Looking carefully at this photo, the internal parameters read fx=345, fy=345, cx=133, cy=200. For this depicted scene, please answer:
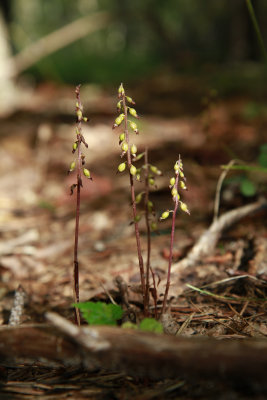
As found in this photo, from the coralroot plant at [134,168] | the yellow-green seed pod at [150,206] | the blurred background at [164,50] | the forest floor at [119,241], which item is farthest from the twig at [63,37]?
the yellow-green seed pod at [150,206]

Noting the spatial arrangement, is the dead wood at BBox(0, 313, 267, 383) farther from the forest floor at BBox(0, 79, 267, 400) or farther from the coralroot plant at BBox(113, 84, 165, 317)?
the coralroot plant at BBox(113, 84, 165, 317)

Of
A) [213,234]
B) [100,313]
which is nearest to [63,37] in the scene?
[213,234]

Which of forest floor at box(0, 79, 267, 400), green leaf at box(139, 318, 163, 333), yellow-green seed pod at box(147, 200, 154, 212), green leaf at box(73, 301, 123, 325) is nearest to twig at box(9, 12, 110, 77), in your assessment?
forest floor at box(0, 79, 267, 400)

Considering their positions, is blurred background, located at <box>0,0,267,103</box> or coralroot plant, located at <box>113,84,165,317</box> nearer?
coralroot plant, located at <box>113,84,165,317</box>

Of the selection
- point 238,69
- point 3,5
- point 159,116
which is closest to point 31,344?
point 159,116

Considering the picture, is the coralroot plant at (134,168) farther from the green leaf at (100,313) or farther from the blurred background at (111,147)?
the blurred background at (111,147)
